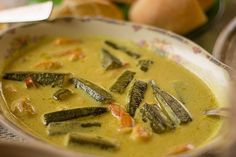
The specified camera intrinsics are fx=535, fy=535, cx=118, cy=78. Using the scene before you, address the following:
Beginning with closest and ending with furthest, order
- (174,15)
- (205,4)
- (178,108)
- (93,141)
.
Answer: (93,141) → (178,108) → (174,15) → (205,4)

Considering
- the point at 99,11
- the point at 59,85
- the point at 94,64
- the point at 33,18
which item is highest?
the point at 99,11

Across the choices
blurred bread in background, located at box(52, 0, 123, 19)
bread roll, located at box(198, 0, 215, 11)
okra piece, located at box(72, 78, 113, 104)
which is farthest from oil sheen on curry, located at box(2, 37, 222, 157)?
bread roll, located at box(198, 0, 215, 11)

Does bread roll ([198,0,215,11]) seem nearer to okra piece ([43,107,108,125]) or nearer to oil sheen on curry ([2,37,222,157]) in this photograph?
oil sheen on curry ([2,37,222,157])

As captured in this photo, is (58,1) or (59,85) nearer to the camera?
(59,85)

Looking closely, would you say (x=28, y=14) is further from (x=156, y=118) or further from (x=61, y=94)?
(x=156, y=118)

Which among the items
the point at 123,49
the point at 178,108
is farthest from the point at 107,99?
the point at 123,49

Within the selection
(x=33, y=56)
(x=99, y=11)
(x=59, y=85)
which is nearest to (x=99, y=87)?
(x=59, y=85)

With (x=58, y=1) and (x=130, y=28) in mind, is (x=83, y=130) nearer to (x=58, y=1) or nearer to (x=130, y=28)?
(x=130, y=28)
